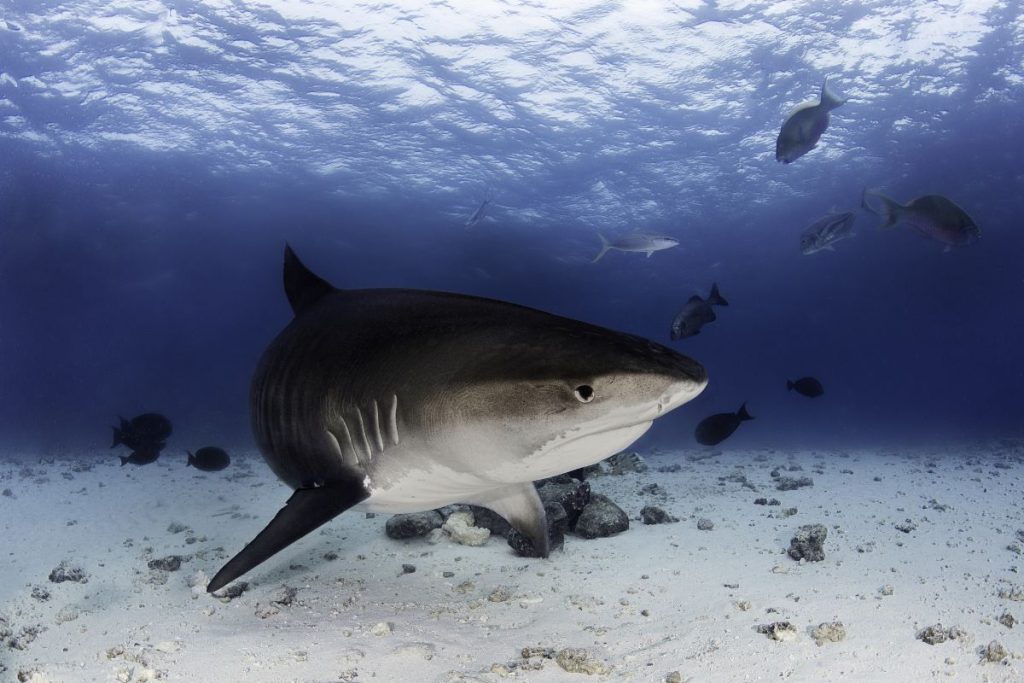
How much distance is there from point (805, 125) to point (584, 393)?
7286 mm

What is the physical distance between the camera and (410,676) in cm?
311

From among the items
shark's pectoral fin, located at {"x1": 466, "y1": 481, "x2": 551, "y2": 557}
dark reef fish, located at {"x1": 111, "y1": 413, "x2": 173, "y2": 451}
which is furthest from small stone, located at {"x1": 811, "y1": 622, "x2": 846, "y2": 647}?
dark reef fish, located at {"x1": 111, "y1": 413, "x2": 173, "y2": 451}

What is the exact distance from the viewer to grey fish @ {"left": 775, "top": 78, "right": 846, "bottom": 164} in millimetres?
7398

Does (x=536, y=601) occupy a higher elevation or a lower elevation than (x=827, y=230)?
lower

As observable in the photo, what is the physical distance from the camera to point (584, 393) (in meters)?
1.81

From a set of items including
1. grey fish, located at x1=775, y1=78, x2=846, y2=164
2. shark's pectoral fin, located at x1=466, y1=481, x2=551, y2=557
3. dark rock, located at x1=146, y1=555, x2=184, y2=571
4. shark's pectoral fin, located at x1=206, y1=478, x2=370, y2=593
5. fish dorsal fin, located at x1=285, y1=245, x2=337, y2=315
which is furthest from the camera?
grey fish, located at x1=775, y1=78, x2=846, y2=164

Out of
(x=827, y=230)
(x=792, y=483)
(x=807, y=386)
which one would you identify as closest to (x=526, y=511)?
(x=792, y=483)

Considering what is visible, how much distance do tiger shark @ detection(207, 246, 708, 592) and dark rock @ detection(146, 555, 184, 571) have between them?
274 cm

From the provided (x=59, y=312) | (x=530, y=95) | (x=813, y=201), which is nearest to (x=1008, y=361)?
(x=813, y=201)

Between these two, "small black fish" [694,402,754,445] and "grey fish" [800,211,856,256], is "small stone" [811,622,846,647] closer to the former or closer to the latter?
"small black fish" [694,402,754,445]

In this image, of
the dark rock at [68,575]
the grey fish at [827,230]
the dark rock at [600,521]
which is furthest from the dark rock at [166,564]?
the grey fish at [827,230]

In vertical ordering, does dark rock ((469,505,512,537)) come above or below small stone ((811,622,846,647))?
below

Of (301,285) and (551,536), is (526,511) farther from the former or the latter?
(551,536)

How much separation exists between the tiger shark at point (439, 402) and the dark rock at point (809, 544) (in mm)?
3055
